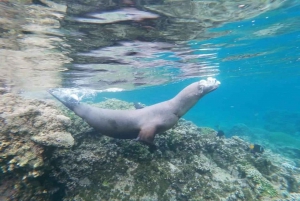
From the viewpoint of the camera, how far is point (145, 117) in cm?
700

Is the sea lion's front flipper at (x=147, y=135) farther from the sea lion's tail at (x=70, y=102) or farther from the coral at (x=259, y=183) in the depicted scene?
the coral at (x=259, y=183)

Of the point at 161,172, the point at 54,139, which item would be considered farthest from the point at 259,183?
the point at 54,139

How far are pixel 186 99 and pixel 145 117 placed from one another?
169cm

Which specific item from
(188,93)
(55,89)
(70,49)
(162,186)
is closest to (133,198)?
(162,186)

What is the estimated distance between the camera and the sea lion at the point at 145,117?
6.70m

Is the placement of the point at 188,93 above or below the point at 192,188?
above

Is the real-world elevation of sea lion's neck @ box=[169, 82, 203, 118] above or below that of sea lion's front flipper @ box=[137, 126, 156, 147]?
above

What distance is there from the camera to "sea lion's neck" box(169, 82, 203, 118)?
737cm

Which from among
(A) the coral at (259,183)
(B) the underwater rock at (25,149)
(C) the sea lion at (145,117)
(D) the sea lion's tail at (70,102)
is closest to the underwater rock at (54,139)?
(B) the underwater rock at (25,149)

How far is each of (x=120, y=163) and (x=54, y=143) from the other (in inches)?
93.1

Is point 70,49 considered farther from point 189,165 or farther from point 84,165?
point 189,165

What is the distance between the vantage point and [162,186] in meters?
6.33

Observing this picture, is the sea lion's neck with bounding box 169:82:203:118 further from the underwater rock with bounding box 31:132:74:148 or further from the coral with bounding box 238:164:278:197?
the underwater rock with bounding box 31:132:74:148

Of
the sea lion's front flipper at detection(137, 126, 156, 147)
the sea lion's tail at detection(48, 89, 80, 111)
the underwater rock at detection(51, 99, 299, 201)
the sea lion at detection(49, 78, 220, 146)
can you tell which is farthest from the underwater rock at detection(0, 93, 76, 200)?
the sea lion's tail at detection(48, 89, 80, 111)
